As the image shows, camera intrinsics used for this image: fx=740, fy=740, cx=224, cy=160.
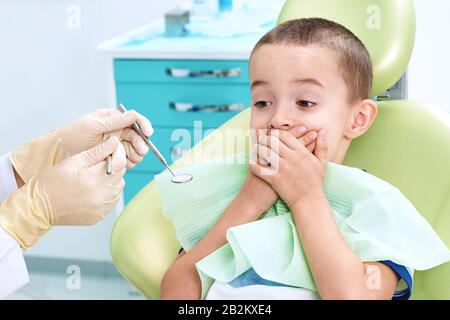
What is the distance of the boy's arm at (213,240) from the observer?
1461 millimetres

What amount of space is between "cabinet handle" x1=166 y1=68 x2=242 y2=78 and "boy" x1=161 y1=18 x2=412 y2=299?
3.46 feet

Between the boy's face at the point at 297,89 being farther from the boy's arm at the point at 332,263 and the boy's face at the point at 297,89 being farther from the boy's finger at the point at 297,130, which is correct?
the boy's arm at the point at 332,263

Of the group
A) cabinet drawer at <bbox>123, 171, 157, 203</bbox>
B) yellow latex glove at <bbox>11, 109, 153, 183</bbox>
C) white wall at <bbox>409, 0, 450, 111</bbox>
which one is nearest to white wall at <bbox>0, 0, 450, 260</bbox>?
cabinet drawer at <bbox>123, 171, 157, 203</bbox>

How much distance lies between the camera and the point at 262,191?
4.86 feet

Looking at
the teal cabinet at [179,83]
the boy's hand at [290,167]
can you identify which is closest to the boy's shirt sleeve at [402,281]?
the boy's hand at [290,167]

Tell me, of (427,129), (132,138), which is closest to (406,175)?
(427,129)

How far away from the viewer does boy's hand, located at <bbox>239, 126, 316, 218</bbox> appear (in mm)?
1480

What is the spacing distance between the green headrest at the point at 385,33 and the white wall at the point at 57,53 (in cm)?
151

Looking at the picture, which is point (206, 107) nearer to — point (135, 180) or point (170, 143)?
point (170, 143)

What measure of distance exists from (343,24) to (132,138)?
1.86 ft

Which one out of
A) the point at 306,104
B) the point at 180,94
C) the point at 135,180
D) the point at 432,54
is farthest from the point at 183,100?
the point at 306,104

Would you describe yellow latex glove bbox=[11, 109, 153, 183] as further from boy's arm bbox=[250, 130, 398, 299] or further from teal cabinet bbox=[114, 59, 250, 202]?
teal cabinet bbox=[114, 59, 250, 202]

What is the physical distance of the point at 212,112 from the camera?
2734 millimetres
